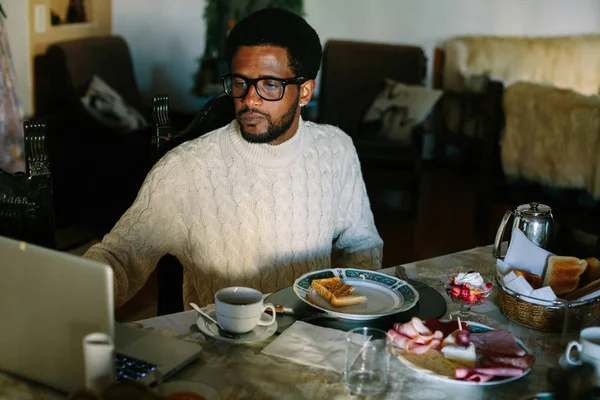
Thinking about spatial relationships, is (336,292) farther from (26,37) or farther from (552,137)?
(26,37)

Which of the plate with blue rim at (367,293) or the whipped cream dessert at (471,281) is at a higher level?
the whipped cream dessert at (471,281)

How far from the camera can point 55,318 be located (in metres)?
1.12

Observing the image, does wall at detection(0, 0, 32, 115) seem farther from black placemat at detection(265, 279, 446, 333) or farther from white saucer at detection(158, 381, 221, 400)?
white saucer at detection(158, 381, 221, 400)

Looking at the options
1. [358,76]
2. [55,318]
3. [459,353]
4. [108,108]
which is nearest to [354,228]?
[459,353]

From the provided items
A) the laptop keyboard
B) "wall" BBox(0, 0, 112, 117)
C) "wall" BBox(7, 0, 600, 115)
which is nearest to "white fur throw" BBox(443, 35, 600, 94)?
"wall" BBox(7, 0, 600, 115)

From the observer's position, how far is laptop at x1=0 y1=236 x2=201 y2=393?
1.08 metres

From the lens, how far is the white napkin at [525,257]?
64.2 inches

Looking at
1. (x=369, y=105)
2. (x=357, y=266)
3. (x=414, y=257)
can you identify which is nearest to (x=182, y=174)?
(x=357, y=266)

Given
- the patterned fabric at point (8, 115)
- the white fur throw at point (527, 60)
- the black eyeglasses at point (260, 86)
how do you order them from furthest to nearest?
1. the white fur throw at point (527, 60)
2. the patterned fabric at point (8, 115)
3. the black eyeglasses at point (260, 86)

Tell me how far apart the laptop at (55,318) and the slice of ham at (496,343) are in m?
0.50

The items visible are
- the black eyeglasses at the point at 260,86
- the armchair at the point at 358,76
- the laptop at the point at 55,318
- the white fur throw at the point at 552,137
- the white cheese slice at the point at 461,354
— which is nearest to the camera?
the laptop at the point at 55,318

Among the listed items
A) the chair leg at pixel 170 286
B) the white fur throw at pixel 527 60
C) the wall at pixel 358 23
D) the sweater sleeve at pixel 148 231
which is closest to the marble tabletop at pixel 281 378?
the sweater sleeve at pixel 148 231

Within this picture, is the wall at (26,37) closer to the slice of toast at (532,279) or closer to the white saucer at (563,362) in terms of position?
the slice of toast at (532,279)

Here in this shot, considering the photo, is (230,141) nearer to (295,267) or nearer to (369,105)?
(295,267)
